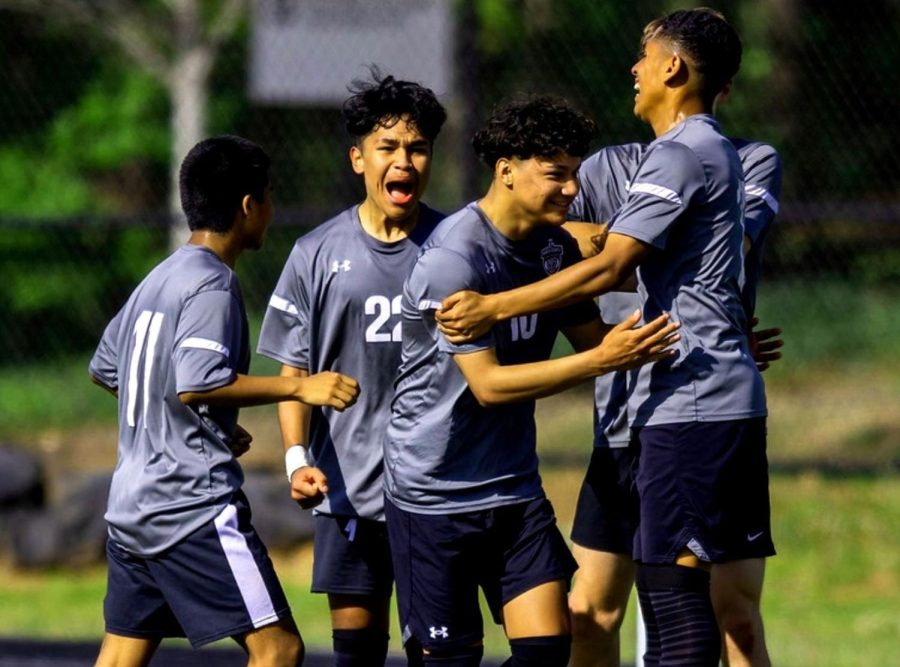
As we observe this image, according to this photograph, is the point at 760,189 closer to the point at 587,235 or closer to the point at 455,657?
the point at 587,235

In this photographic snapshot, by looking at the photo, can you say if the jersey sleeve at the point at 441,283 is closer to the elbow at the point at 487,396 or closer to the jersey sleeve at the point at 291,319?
the elbow at the point at 487,396

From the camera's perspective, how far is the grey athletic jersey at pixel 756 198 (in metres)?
4.79

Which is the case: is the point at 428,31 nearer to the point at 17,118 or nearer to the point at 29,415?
the point at 29,415

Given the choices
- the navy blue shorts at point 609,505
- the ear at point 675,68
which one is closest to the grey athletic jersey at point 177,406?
the navy blue shorts at point 609,505

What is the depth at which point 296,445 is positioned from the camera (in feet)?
16.5

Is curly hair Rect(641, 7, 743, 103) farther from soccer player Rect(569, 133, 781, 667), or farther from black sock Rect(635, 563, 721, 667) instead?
black sock Rect(635, 563, 721, 667)

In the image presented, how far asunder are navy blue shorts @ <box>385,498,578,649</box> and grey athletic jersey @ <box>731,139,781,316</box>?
34.0 inches

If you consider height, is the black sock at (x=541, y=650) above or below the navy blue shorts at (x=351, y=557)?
below

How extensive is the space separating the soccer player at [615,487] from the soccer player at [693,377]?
29 cm

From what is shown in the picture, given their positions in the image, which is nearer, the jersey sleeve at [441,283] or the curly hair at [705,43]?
the jersey sleeve at [441,283]

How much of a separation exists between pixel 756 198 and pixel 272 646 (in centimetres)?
187

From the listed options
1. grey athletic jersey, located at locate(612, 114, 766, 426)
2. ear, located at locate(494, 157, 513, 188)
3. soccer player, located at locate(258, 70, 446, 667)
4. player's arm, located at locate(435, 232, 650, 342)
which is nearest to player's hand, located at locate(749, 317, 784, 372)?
grey athletic jersey, located at locate(612, 114, 766, 426)

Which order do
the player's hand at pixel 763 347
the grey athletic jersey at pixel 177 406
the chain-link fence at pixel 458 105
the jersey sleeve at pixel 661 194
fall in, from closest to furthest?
the jersey sleeve at pixel 661 194 → the grey athletic jersey at pixel 177 406 → the player's hand at pixel 763 347 → the chain-link fence at pixel 458 105

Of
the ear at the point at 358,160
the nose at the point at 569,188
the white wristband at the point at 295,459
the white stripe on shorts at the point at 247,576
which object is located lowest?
the white stripe on shorts at the point at 247,576
